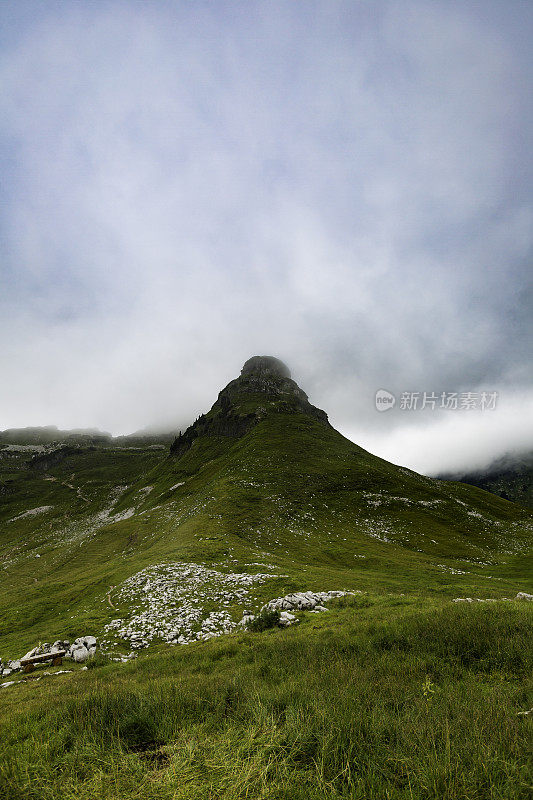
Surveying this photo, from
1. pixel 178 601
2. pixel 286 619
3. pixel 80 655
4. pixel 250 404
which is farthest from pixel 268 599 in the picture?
pixel 250 404

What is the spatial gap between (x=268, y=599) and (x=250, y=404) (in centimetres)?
12107

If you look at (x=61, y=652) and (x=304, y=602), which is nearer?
(x=61, y=652)

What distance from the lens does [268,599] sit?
772 inches

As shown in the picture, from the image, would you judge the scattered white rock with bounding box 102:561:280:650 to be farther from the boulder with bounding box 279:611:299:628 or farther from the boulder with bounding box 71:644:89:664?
the boulder with bounding box 279:611:299:628

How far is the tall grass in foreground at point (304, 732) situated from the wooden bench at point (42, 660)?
627 cm

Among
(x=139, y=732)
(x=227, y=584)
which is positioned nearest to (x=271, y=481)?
(x=227, y=584)

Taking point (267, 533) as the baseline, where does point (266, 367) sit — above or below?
above

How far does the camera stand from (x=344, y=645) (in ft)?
31.1

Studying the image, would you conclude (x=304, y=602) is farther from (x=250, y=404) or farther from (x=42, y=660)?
(x=250, y=404)

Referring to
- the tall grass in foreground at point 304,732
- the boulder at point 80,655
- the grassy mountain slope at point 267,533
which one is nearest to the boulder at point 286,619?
the grassy mountain slope at point 267,533

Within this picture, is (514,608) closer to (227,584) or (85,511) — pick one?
(227,584)

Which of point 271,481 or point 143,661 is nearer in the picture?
point 143,661

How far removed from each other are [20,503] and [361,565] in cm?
16680

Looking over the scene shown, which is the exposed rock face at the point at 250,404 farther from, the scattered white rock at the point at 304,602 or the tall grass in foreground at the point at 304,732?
the tall grass in foreground at the point at 304,732
